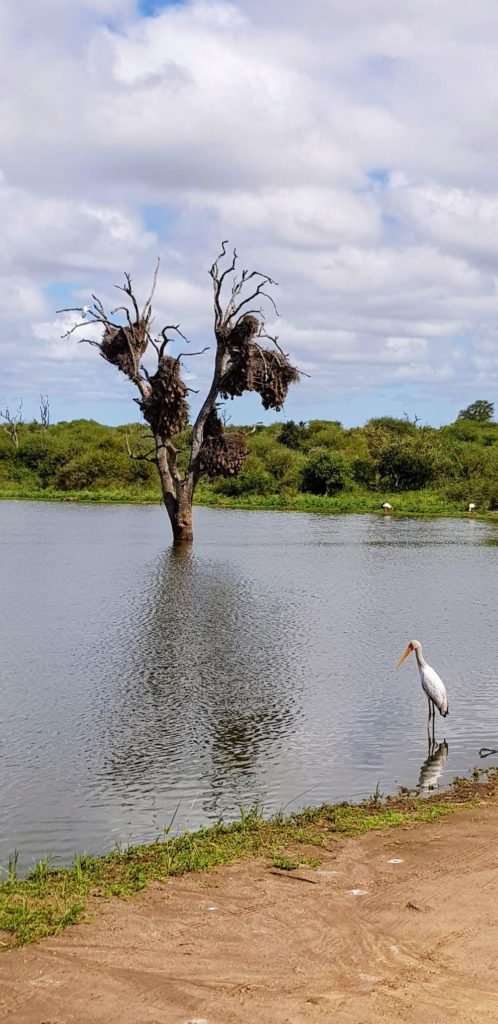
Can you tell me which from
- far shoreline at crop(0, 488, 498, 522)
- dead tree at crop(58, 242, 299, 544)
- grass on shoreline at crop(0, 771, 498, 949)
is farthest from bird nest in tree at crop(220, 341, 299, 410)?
grass on shoreline at crop(0, 771, 498, 949)

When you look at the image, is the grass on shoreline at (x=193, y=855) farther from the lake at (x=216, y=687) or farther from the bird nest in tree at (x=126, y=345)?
the bird nest in tree at (x=126, y=345)

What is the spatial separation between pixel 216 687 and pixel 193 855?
627 centimetres

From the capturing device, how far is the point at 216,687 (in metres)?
13.5

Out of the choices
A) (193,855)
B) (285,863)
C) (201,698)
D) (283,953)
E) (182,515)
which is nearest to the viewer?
(283,953)

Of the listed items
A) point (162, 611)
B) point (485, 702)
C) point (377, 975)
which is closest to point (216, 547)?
point (162, 611)

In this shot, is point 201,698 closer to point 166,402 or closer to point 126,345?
point 166,402

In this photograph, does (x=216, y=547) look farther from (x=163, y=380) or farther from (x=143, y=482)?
(x=143, y=482)

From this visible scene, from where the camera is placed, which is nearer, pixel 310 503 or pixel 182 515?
pixel 182 515

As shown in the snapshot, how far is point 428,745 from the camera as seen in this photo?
36.8 feet

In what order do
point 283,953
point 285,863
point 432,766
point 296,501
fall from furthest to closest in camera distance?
point 296,501 < point 432,766 < point 285,863 < point 283,953

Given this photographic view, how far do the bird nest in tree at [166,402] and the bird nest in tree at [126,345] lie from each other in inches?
35.3

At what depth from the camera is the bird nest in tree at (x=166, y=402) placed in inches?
1236

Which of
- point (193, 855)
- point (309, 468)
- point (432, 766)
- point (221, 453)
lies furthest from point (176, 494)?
point (309, 468)

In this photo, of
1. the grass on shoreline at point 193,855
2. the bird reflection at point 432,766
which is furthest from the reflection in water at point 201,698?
the bird reflection at point 432,766
